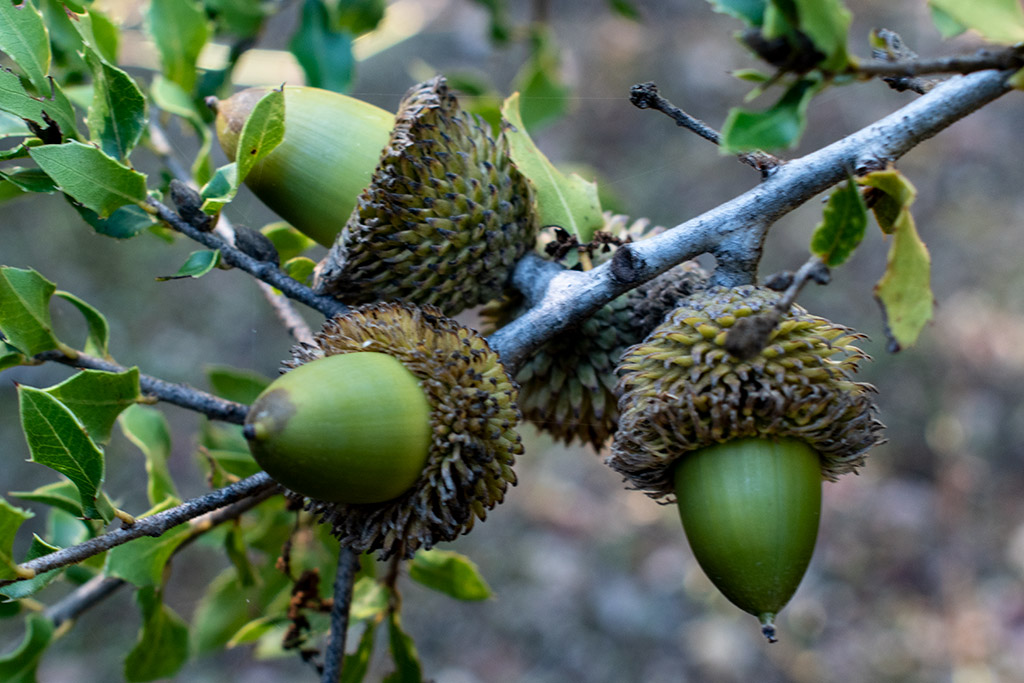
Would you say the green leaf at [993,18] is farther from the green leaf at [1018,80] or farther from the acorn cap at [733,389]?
the acorn cap at [733,389]

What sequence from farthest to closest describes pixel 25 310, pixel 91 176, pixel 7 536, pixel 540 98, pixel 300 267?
pixel 540 98
pixel 300 267
pixel 25 310
pixel 91 176
pixel 7 536

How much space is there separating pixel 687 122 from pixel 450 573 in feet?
3.57

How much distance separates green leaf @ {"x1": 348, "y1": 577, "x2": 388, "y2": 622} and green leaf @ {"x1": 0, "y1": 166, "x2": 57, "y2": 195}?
93cm

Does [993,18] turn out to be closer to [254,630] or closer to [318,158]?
[318,158]

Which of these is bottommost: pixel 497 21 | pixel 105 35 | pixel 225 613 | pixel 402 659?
pixel 225 613

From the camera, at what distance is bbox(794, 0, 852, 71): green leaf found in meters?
0.72

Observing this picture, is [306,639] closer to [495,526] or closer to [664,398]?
[664,398]

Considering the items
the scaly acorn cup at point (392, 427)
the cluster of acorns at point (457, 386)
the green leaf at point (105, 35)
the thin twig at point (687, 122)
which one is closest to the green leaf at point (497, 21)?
the green leaf at point (105, 35)

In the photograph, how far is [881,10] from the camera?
5195 millimetres

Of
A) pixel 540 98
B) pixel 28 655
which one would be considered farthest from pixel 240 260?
pixel 540 98

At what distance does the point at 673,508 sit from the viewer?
4.24 metres

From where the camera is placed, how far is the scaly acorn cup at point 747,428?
1050 millimetres

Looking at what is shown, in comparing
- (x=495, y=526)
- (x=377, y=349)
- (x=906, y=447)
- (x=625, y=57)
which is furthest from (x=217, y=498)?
(x=625, y=57)

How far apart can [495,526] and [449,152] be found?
11.1 ft
